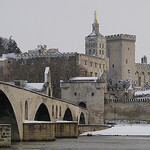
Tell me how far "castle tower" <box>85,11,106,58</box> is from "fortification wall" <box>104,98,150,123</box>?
214ft

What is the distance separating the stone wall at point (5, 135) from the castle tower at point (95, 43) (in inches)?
4888

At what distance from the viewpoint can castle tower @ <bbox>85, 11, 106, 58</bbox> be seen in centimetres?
16238

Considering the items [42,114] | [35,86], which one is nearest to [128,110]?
[35,86]

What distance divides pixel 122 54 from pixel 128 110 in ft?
217

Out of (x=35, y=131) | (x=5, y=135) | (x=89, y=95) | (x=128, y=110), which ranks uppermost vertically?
(x=89, y=95)

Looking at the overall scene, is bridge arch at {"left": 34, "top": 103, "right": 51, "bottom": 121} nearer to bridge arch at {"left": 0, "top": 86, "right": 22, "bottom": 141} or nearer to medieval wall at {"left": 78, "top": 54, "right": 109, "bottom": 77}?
bridge arch at {"left": 0, "top": 86, "right": 22, "bottom": 141}

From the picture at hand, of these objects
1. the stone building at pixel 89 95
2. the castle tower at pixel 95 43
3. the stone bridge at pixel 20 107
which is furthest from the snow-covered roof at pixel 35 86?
the castle tower at pixel 95 43

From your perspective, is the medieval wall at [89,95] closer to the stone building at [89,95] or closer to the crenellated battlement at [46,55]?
the stone building at [89,95]

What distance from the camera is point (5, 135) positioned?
37250mm

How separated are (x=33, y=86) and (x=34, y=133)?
32.4 m

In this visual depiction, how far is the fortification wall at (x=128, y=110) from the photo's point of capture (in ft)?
311

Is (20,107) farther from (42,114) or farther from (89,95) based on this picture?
(89,95)

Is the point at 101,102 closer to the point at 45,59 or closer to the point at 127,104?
the point at 127,104

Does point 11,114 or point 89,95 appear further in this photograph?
point 89,95
